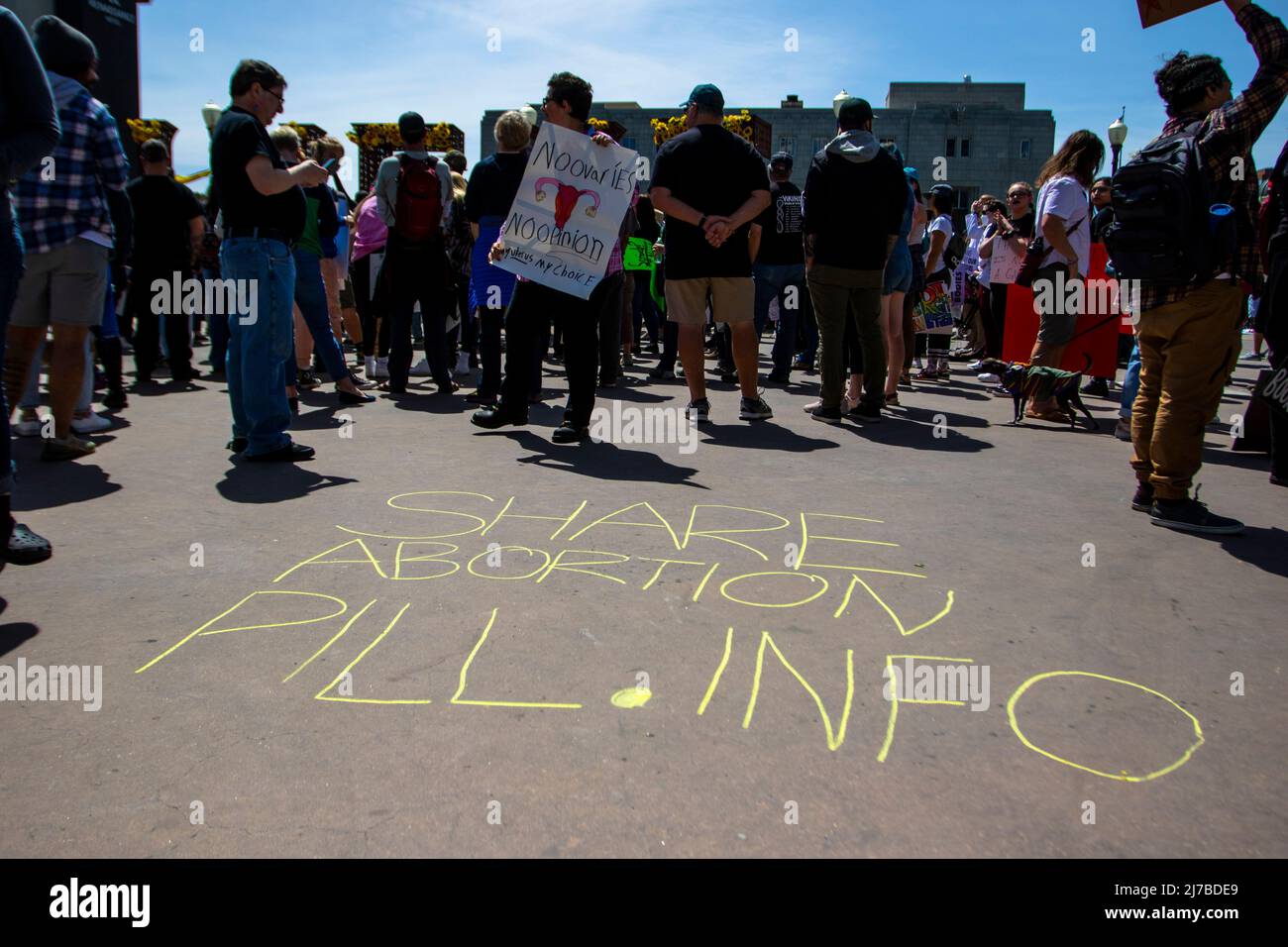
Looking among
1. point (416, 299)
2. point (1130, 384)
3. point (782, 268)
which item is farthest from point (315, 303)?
point (1130, 384)

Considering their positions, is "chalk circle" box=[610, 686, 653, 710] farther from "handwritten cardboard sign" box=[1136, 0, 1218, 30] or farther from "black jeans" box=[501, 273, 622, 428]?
"handwritten cardboard sign" box=[1136, 0, 1218, 30]

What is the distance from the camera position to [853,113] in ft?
22.7

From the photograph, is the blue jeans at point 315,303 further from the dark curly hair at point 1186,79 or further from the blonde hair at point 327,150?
the dark curly hair at point 1186,79

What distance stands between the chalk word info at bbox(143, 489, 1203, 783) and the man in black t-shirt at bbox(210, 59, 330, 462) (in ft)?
4.22

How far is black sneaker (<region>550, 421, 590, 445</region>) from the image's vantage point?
20.5 feet

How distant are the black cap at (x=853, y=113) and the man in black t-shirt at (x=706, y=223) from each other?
720 mm

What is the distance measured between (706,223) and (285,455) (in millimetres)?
3009

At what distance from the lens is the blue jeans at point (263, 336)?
5332 millimetres

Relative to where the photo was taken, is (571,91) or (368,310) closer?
(571,91)

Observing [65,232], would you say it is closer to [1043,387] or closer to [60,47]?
[60,47]

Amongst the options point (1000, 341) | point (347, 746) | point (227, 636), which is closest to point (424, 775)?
point (347, 746)

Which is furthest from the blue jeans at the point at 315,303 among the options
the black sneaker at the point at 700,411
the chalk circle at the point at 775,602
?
the chalk circle at the point at 775,602

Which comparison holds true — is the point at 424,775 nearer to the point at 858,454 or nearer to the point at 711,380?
the point at 858,454
